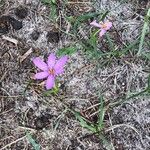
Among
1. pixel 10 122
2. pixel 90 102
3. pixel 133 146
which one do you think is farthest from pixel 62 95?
pixel 133 146

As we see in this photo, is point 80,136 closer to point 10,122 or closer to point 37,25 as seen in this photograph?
point 10,122

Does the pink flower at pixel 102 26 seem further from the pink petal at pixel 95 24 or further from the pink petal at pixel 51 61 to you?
the pink petal at pixel 51 61

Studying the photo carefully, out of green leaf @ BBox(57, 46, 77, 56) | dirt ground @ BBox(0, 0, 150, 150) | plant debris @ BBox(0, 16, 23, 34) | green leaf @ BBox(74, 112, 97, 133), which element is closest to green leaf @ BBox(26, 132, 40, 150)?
dirt ground @ BBox(0, 0, 150, 150)

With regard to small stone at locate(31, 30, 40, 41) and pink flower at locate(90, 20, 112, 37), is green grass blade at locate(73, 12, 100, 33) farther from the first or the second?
small stone at locate(31, 30, 40, 41)

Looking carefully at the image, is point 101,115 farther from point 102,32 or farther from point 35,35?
point 35,35

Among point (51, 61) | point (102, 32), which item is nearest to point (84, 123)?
point (51, 61)

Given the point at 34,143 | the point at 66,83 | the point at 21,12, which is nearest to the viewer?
the point at 34,143
